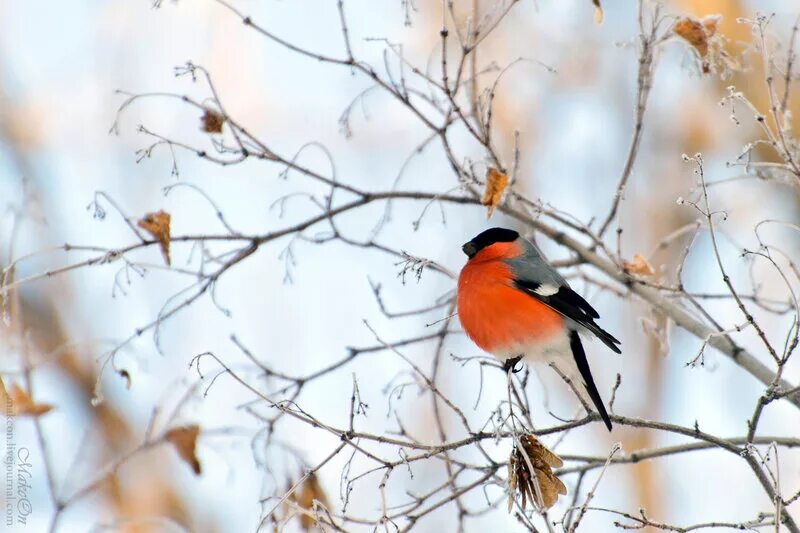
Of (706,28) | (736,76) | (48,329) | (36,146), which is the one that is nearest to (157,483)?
(48,329)

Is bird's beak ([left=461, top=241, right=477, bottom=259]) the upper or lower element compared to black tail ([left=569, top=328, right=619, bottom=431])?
upper

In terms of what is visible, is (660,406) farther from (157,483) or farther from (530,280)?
(530,280)

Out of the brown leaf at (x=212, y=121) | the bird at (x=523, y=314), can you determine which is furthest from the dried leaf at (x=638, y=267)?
the brown leaf at (x=212, y=121)

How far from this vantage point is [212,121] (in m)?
2.51

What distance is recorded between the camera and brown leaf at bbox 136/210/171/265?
2.38 meters

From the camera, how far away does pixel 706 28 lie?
259 centimetres

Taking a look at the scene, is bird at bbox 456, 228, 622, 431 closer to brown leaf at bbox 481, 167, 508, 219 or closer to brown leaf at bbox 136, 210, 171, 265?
brown leaf at bbox 481, 167, 508, 219

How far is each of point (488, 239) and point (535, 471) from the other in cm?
130

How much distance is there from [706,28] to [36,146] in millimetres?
4887

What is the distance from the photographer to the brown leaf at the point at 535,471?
6.56 ft

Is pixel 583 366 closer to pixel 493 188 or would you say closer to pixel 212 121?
pixel 493 188

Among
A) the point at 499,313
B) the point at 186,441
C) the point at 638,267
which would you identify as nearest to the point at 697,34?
the point at 638,267

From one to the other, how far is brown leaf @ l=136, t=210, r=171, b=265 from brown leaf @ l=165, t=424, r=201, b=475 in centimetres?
53

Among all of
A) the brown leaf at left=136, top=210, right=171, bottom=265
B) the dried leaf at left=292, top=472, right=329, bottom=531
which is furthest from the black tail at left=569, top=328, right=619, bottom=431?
the brown leaf at left=136, top=210, right=171, bottom=265
